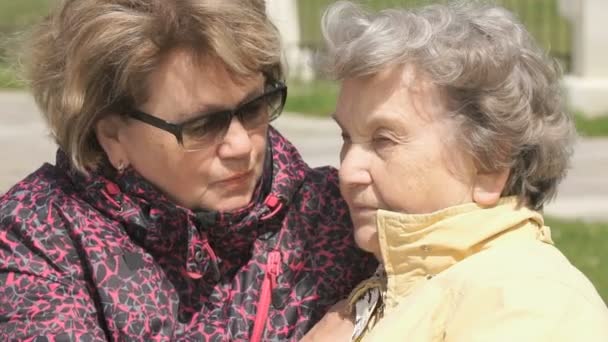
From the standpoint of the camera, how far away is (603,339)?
263 cm

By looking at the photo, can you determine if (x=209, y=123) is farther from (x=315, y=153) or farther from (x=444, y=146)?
(x=315, y=153)

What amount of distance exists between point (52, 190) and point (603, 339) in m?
1.40

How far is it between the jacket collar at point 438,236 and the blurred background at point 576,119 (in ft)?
9.09

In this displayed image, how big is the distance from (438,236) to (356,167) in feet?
0.86

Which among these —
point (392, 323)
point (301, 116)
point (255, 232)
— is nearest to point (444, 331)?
point (392, 323)

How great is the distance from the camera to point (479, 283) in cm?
273

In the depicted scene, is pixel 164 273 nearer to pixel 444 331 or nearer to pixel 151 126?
pixel 151 126

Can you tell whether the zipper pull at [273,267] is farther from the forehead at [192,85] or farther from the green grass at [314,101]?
the green grass at [314,101]

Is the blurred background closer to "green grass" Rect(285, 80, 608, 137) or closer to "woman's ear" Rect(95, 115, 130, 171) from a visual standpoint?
"green grass" Rect(285, 80, 608, 137)

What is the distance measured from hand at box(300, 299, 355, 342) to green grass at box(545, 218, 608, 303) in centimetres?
271

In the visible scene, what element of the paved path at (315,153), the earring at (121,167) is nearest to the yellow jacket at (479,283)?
the earring at (121,167)

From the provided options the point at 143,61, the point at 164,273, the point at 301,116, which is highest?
the point at 143,61

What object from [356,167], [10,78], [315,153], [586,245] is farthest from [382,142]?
[315,153]

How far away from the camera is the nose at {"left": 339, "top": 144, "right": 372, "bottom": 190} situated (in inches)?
118
